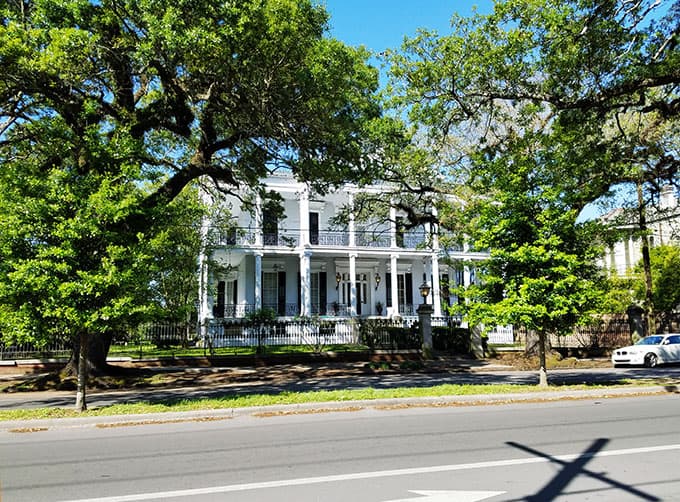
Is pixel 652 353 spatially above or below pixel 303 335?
below

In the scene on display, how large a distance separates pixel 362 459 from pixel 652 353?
18.5 meters

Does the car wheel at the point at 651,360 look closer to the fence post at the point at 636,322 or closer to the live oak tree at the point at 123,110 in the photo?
the fence post at the point at 636,322

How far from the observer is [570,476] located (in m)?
5.38

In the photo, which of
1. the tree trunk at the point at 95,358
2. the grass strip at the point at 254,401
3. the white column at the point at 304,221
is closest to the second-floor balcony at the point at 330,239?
the white column at the point at 304,221

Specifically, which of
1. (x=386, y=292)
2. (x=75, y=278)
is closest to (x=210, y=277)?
(x=386, y=292)

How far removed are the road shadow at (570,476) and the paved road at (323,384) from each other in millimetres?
7569

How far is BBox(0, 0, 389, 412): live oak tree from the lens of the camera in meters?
9.55

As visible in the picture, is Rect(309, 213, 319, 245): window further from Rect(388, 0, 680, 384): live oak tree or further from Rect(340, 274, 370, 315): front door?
Rect(388, 0, 680, 384): live oak tree

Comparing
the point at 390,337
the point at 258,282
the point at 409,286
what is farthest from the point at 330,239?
the point at 390,337

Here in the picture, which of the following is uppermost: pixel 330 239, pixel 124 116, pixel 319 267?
pixel 124 116

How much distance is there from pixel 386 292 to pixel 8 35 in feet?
88.4

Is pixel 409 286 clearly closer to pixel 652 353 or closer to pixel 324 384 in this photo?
pixel 652 353

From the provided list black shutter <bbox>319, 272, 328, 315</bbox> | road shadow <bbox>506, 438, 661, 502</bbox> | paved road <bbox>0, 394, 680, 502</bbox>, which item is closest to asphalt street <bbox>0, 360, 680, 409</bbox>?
paved road <bbox>0, 394, 680, 502</bbox>

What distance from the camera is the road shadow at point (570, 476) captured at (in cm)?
475
